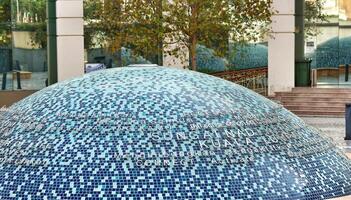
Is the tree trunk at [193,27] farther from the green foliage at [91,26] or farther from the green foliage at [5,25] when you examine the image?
the green foliage at [5,25]

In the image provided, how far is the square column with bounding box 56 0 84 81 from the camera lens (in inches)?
1054

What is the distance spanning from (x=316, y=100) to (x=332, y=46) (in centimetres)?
366

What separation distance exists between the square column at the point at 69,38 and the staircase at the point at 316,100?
6.56m

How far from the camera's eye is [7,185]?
5.78 m

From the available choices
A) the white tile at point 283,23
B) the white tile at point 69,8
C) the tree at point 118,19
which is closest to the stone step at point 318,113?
the white tile at point 283,23

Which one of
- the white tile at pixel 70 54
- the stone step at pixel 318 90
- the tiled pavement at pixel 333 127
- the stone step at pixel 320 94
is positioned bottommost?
the tiled pavement at pixel 333 127

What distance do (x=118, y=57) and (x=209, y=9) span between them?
614 cm

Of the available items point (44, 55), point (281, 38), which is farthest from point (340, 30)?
point (44, 55)

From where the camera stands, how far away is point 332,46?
2902 centimetres

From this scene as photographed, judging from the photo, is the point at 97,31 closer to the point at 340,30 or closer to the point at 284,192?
the point at 340,30

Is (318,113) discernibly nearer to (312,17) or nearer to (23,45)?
(312,17)

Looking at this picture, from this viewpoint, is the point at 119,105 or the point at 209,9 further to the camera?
the point at 209,9

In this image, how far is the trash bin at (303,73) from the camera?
1132 inches

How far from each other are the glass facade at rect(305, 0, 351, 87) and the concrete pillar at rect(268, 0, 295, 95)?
1.54 metres
